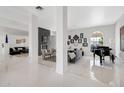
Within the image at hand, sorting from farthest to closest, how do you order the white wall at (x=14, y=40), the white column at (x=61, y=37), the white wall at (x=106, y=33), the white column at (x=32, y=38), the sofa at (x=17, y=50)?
1. the white wall at (x=14, y=40)
2. the sofa at (x=17, y=50)
3. the white wall at (x=106, y=33)
4. the white column at (x=32, y=38)
5. the white column at (x=61, y=37)

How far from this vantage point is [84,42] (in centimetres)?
997

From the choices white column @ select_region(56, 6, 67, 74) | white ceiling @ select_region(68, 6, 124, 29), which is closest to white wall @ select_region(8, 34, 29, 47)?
white ceiling @ select_region(68, 6, 124, 29)

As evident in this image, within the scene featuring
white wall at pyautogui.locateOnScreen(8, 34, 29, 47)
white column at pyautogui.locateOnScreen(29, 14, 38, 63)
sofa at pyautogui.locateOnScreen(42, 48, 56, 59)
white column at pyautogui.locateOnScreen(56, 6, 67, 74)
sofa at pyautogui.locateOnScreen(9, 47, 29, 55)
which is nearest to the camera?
white column at pyautogui.locateOnScreen(56, 6, 67, 74)

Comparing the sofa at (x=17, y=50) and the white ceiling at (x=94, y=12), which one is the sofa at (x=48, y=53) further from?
the sofa at (x=17, y=50)

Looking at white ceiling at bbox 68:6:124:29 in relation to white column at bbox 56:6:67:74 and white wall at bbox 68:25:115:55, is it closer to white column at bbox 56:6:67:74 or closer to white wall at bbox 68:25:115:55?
white column at bbox 56:6:67:74

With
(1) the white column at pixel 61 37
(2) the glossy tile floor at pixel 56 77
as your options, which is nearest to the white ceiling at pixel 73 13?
(1) the white column at pixel 61 37

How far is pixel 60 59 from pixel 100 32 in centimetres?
683

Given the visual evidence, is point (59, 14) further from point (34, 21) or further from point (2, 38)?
point (2, 38)

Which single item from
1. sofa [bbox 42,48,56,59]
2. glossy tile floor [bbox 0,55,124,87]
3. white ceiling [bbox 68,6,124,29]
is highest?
white ceiling [bbox 68,6,124,29]

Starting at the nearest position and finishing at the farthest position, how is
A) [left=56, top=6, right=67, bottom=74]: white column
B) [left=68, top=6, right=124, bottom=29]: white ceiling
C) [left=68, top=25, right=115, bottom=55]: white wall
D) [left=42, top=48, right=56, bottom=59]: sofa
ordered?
[left=56, top=6, right=67, bottom=74]: white column → [left=68, top=6, right=124, bottom=29]: white ceiling → [left=42, top=48, right=56, bottom=59]: sofa → [left=68, top=25, right=115, bottom=55]: white wall

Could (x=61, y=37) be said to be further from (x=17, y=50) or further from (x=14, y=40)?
(x=14, y=40)

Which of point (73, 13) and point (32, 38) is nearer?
point (73, 13)

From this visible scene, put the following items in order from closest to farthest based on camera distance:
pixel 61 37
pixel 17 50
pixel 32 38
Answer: pixel 61 37, pixel 32 38, pixel 17 50

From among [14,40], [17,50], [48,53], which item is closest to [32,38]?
[48,53]
